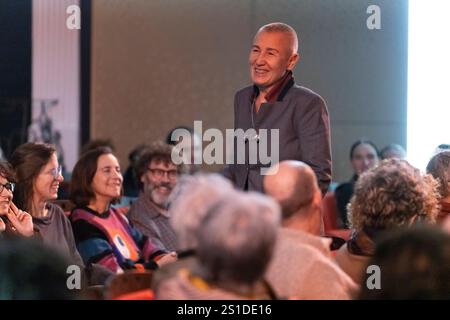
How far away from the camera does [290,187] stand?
3.34m

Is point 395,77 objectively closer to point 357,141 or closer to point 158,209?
point 357,141

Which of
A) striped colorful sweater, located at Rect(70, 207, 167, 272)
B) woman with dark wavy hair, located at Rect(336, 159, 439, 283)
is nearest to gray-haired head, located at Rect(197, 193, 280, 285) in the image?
woman with dark wavy hair, located at Rect(336, 159, 439, 283)

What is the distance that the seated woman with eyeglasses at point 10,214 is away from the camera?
4.52m

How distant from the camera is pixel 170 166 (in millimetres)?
5816

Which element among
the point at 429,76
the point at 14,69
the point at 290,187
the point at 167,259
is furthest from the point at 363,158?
the point at 290,187

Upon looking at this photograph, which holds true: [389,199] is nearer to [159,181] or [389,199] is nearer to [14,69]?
[159,181]

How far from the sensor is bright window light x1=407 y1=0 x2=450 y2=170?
650cm

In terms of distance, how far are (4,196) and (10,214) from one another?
0.26 ft

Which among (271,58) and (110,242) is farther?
(110,242)

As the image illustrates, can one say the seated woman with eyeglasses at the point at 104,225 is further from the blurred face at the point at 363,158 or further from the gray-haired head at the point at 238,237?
the gray-haired head at the point at 238,237

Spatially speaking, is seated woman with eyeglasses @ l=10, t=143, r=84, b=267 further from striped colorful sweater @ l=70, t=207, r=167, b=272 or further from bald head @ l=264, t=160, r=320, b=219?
bald head @ l=264, t=160, r=320, b=219

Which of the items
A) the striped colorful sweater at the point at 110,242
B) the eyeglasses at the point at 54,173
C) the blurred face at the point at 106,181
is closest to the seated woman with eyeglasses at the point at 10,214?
the eyeglasses at the point at 54,173

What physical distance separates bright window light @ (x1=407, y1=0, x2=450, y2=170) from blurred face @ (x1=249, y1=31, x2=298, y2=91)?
2.26 meters
